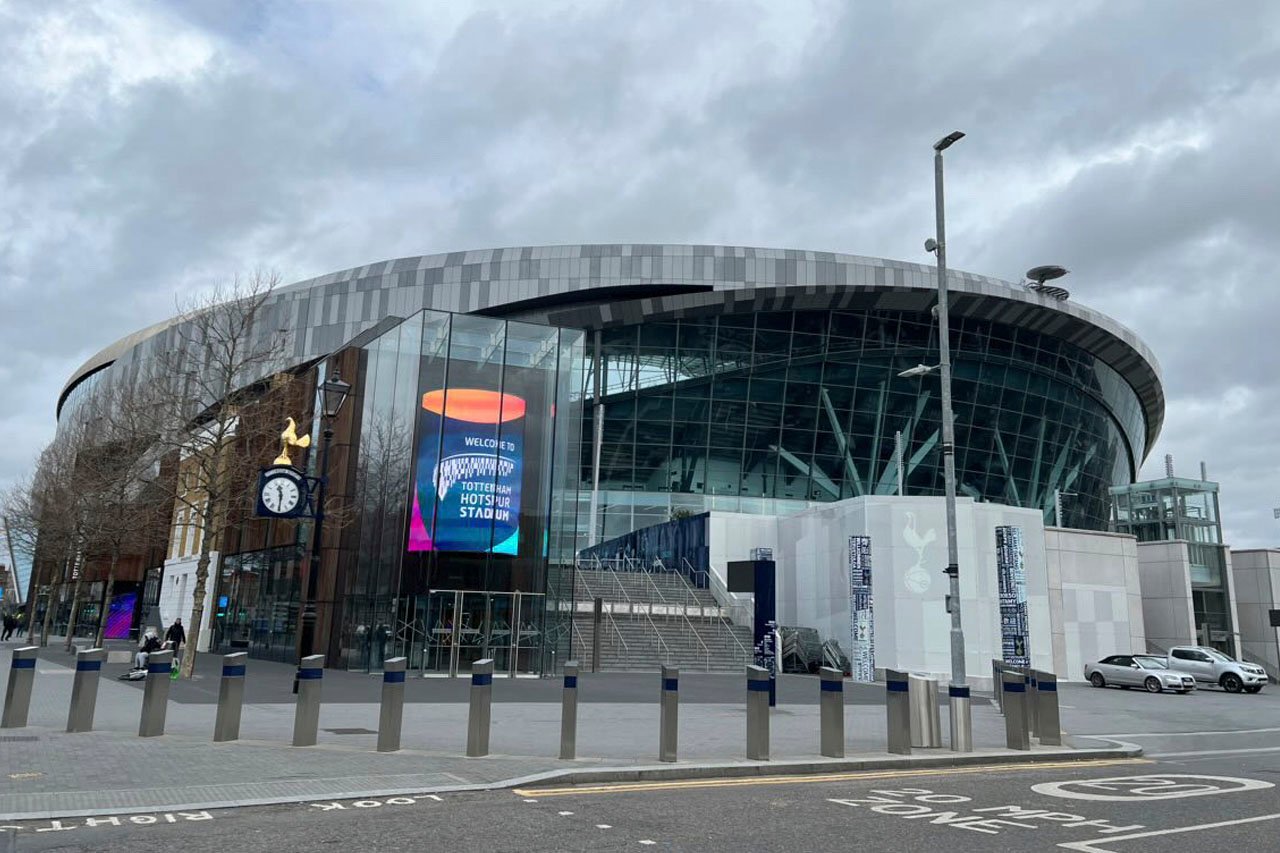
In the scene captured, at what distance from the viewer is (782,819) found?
845cm

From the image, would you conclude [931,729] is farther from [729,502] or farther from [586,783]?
[729,502]

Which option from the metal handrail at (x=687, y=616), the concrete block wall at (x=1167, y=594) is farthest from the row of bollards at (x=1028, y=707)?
the concrete block wall at (x=1167, y=594)

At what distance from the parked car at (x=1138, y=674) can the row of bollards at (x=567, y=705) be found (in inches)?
829

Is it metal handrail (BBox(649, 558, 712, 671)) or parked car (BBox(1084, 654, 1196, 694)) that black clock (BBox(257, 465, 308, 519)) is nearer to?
metal handrail (BBox(649, 558, 712, 671))

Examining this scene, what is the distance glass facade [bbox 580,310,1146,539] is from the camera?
190ft

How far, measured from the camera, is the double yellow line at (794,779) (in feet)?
32.0

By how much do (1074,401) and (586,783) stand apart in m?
64.5

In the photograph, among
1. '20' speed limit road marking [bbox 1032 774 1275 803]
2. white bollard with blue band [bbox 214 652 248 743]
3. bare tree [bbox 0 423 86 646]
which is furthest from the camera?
bare tree [bbox 0 423 86 646]

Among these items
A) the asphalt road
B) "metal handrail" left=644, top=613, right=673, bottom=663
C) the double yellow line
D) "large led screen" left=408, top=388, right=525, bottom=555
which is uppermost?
"large led screen" left=408, top=388, right=525, bottom=555

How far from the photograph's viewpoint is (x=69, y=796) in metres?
8.62

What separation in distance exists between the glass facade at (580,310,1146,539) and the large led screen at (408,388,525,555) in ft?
91.1

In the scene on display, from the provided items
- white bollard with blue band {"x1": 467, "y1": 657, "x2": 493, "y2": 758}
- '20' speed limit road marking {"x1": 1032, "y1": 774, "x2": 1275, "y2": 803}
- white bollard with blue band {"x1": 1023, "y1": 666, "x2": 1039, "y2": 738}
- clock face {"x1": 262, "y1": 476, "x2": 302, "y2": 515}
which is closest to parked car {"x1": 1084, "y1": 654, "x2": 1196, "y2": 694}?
white bollard with blue band {"x1": 1023, "y1": 666, "x2": 1039, "y2": 738}

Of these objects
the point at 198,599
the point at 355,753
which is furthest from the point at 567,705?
the point at 198,599

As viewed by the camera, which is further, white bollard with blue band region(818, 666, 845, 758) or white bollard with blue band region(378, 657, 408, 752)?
white bollard with blue band region(818, 666, 845, 758)
